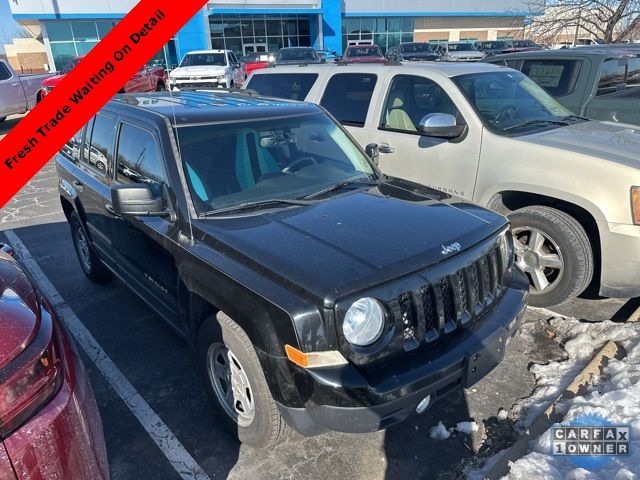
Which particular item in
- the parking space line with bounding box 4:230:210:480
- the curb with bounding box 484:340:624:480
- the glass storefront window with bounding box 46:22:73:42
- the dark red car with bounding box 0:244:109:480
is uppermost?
the glass storefront window with bounding box 46:22:73:42

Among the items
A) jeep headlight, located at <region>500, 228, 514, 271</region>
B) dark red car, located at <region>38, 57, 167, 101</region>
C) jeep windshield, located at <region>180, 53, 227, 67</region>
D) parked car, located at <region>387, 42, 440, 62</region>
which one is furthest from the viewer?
parked car, located at <region>387, 42, 440, 62</region>

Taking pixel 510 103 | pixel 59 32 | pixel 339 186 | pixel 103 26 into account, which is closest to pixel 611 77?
pixel 510 103

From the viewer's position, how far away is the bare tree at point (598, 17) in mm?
13883

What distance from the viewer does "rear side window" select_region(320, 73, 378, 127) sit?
556 centimetres

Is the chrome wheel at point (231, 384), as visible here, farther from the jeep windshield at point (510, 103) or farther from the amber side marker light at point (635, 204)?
the jeep windshield at point (510, 103)

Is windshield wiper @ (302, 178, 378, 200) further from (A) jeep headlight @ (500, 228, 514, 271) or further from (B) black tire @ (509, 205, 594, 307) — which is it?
(B) black tire @ (509, 205, 594, 307)

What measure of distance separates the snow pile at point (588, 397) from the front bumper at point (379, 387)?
51 centimetres

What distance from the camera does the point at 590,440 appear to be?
2.57m

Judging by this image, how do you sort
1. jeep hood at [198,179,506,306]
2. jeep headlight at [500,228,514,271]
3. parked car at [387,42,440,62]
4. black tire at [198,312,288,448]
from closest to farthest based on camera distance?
jeep hood at [198,179,506,306]
black tire at [198,312,288,448]
jeep headlight at [500,228,514,271]
parked car at [387,42,440,62]

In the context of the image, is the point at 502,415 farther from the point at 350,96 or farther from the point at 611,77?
the point at 611,77

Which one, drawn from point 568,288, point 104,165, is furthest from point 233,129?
point 568,288

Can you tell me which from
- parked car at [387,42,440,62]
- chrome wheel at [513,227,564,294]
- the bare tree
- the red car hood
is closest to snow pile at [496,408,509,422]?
chrome wheel at [513,227,564,294]

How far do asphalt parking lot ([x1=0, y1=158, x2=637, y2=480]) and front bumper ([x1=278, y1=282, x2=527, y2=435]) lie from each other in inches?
21.4

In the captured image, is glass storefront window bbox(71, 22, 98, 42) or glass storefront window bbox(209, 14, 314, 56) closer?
glass storefront window bbox(71, 22, 98, 42)
